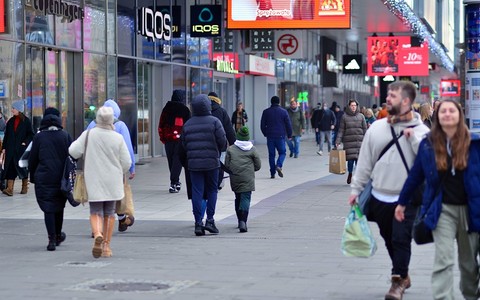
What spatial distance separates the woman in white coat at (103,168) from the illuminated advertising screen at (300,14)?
61.4ft

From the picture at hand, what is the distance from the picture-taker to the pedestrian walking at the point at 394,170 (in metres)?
8.76

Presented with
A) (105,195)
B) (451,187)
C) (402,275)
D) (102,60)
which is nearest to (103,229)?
(105,195)

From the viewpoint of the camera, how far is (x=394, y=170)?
8.80 m

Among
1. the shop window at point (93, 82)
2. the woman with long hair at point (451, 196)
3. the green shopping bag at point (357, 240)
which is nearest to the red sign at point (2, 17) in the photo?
the shop window at point (93, 82)

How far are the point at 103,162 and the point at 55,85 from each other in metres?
13.5

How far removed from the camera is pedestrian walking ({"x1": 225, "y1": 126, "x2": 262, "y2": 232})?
14055 mm

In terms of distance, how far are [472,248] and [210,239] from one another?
5.89m

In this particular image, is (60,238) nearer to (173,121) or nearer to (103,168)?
(103,168)

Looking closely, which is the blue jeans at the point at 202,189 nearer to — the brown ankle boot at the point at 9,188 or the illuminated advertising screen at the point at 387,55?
the brown ankle boot at the point at 9,188

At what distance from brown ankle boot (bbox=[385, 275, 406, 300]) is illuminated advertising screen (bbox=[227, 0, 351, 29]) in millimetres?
21730

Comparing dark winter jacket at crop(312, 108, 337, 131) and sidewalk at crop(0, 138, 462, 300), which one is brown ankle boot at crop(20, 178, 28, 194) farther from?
dark winter jacket at crop(312, 108, 337, 131)

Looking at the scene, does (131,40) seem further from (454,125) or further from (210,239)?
(454,125)

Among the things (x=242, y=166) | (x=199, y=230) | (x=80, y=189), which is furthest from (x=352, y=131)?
(x=80, y=189)

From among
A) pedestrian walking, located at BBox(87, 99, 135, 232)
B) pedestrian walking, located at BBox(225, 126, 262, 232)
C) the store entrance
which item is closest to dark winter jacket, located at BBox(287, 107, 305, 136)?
the store entrance
